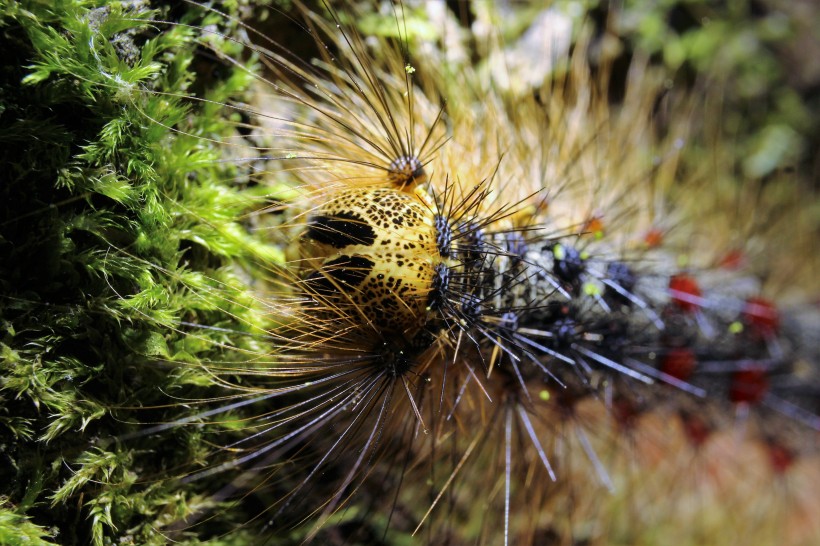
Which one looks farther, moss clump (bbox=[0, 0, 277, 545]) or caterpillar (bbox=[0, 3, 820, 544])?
caterpillar (bbox=[0, 3, 820, 544])

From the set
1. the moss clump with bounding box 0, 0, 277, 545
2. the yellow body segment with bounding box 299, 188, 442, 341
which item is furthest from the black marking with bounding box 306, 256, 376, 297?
the moss clump with bounding box 0, 0, 277, 545

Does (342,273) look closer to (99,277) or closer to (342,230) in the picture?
(342,230)

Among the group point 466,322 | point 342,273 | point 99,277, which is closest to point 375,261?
point 342,273

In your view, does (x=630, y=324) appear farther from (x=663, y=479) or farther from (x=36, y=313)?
(x=36, y=313)

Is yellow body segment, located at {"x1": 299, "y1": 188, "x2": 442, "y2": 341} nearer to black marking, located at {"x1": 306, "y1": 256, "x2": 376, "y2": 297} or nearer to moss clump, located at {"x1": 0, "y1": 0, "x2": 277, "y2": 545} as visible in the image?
black marking, located at {"x1": 306, "y1": 256, "x2": 376, "y2": 297}

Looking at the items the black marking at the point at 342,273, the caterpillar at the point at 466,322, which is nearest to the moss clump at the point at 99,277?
the caterpillar at the point at 466,322

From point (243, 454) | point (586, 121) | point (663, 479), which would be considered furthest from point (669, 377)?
point (243, 454)

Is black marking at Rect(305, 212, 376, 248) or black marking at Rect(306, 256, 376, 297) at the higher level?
black marking at Rect(305, 212, 376, 248)

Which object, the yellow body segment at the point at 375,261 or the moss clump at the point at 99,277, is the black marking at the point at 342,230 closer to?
the yellow body segment at the point at 375,261
